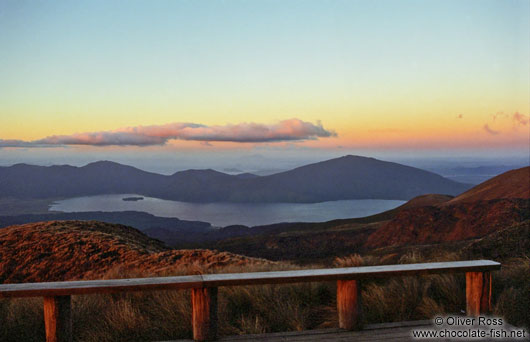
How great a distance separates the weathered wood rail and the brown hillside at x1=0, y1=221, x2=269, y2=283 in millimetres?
6289

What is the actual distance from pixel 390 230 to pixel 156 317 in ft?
116

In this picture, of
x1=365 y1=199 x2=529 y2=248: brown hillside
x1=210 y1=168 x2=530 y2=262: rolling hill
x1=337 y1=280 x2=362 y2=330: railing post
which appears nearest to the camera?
x1=337 y1=280 x2=362 y2=330: railing post

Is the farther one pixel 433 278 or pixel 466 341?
pixel 433 278

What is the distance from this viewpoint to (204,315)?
12.4ft

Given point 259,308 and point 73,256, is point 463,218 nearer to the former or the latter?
point 73,256

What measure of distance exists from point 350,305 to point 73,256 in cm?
1027

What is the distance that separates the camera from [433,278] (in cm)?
605

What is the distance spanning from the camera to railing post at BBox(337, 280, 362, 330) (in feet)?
13.2

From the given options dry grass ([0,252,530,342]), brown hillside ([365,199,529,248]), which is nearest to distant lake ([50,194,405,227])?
brown hillside ([365,199,529,248])

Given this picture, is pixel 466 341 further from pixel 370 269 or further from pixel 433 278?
pixel 433 278

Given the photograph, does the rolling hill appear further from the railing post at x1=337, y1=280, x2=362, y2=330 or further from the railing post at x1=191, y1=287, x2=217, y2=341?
the railing post at x1=191, y1=287, x2=217, y2=341

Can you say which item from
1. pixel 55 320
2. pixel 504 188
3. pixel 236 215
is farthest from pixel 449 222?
pixel 236 215

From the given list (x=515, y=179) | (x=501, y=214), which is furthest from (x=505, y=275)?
(x=515, y=179)

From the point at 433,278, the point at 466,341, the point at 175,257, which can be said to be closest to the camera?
the point at 466,341
